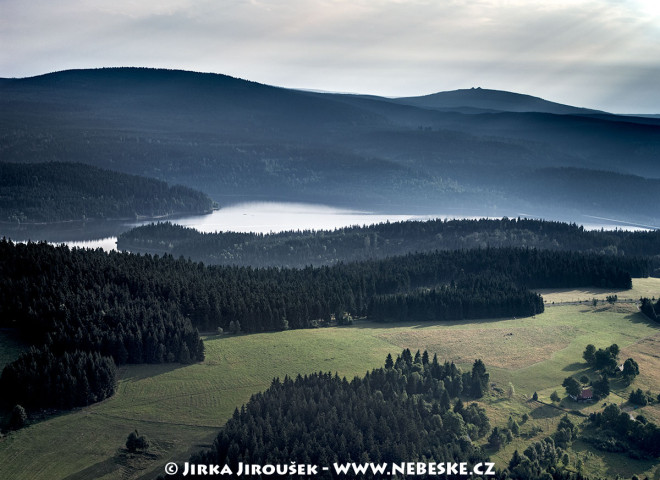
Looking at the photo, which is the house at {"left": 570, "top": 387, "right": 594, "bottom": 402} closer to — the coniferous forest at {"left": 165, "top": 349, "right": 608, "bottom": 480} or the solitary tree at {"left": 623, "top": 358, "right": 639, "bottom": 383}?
the coniferous forest at {"left": 165, "top": 349, "right": 608, "bottom": 480}

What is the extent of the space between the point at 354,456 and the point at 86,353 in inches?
1874

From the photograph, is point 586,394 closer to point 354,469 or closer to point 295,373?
point 295,373

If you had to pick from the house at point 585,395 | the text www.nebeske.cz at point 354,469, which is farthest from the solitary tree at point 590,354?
the text www.nebeske.cz at point 354,469

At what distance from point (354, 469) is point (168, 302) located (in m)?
69.6

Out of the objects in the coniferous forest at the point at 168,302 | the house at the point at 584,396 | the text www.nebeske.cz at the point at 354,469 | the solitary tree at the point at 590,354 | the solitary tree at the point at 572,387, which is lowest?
the text www.nebeske.cz at the point at 354,469

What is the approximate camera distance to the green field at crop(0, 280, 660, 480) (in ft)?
306

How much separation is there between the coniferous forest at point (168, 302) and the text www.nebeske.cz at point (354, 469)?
31489mm

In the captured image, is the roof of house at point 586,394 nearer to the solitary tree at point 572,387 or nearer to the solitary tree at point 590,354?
the solitary tree at point 572,387

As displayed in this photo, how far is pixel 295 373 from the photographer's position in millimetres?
118000

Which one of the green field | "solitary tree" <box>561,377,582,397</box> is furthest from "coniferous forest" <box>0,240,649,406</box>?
"solitary tree" <box>561,377,582,397</box>

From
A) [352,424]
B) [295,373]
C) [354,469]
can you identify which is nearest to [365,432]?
[352,424]

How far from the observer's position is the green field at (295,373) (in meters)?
93.2

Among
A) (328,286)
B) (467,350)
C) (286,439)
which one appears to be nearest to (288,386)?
(286,439)

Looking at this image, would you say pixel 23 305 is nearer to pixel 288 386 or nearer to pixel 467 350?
pixel 288 386
